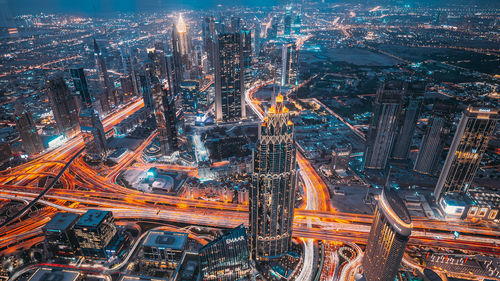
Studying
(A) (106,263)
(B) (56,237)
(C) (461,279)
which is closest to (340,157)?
(C) (461,279)

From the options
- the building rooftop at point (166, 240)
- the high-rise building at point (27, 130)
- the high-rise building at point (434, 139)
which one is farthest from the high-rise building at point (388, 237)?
the high-rise building at point (27, 130)

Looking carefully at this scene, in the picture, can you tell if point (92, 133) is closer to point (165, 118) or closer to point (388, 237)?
point (165, 118)

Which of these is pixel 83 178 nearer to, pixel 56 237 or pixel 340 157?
pixel 56 237

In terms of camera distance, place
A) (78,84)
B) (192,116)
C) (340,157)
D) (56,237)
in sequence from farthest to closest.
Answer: (192,116) < (78,84) < (340,157) < (56,237)

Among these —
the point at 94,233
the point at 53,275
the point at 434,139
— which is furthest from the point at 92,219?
the point at 434,139

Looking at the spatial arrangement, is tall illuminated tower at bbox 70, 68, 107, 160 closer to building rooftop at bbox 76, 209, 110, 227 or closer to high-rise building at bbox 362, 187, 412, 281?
building rooftop at bbox 76, 209, 110, 227

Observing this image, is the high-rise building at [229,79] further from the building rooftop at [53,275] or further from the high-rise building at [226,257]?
the building rooftop at [53,275]

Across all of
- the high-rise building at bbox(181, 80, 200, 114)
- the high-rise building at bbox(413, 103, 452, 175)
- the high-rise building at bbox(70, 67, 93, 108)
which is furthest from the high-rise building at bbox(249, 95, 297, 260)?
the high-rise building at bbox(70, 67, 93, 108)
